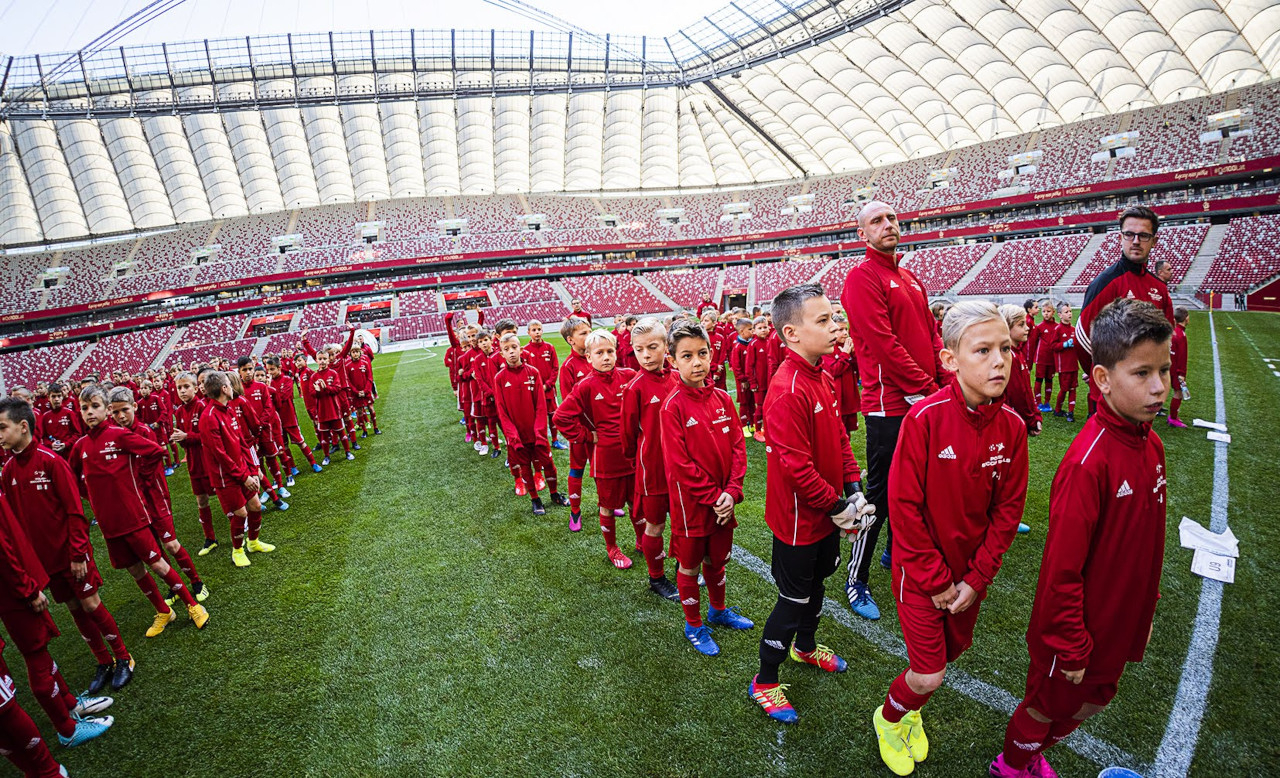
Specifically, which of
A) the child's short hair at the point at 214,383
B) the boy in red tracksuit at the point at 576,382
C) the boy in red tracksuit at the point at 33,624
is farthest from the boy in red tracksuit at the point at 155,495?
the boy in red tracksuit at the point at 576,382

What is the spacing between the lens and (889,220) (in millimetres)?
3438

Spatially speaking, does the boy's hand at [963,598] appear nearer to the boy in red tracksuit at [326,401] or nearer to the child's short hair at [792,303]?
the child's short hair at [792,303]

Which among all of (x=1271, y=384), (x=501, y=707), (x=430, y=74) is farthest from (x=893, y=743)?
(x=430, y=74)

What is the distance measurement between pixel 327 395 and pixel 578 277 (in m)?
41.9

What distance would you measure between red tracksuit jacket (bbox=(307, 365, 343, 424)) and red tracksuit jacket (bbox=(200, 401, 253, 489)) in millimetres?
3785

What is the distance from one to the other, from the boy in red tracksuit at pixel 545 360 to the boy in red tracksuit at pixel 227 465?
3264 mm

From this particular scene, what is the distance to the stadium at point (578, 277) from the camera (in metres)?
→ 3.09

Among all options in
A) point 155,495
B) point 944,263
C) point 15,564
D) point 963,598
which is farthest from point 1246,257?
point 15,564

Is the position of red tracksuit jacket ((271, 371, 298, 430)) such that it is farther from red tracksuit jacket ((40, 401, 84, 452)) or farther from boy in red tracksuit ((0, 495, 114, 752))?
boy in red tracksuit ((0, 495, 114, 752))

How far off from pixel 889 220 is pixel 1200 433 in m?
7.13

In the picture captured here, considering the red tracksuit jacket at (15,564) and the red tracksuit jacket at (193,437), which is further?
the red tracksuit jacket at (193,437)

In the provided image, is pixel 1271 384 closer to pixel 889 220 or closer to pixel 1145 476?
pixel 889 220

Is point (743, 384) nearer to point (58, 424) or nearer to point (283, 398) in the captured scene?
point (283, 398)

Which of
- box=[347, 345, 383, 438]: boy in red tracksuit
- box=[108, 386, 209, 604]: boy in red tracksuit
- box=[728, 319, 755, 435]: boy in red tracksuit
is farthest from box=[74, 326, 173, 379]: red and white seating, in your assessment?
box=[728, 319, 755, 435]: boy in red tracksuit
